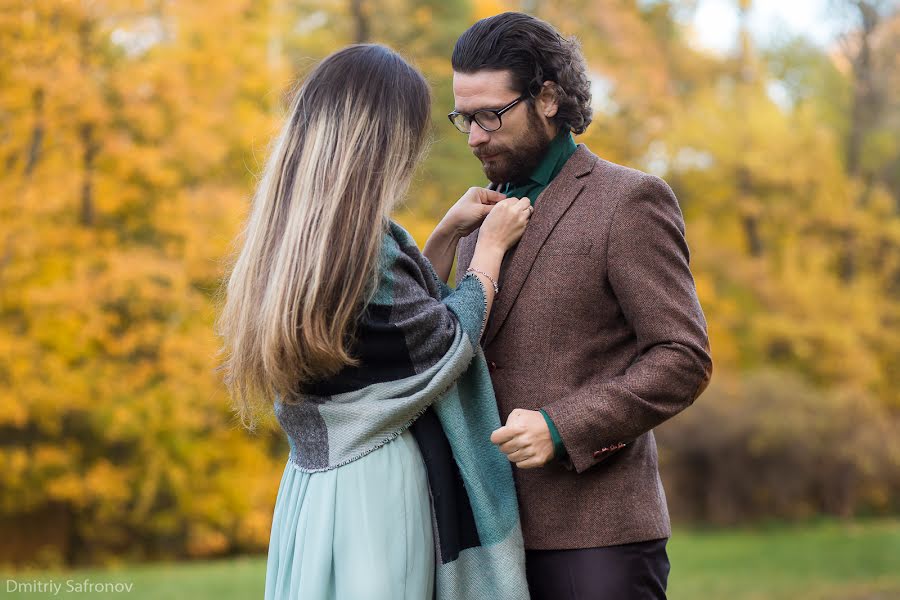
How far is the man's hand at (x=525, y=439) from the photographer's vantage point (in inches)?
92.2

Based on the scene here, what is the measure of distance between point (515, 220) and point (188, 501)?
10.7 metres

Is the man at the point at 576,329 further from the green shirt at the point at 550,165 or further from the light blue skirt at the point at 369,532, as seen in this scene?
the light blue skirt at the point at 369,532

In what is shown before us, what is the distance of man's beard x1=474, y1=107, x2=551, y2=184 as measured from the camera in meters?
2.74

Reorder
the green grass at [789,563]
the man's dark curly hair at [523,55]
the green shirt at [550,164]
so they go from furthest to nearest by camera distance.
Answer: the green grass at [789,563] < the green shirt at [550,164] < the man's dark curly hair at [523,55]

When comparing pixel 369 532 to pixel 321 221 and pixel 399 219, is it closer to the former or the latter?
pixel 321 221

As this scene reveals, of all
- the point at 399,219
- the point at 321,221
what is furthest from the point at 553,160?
the point at 399,219

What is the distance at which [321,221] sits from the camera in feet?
7.67

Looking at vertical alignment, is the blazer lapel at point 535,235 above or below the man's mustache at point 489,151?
below

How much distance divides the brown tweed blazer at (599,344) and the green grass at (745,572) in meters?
6.70

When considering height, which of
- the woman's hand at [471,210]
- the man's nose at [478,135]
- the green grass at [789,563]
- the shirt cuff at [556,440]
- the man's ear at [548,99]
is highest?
the man's ear at [548,99]

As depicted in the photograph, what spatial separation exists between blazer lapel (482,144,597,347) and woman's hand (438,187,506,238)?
0.18 metres

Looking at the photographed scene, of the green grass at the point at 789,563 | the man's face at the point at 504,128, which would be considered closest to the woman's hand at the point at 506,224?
the man's face at the point at 504,128

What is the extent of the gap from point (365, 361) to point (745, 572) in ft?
32.5

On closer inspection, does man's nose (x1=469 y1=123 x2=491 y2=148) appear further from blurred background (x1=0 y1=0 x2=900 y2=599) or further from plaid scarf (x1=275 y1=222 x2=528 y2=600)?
blurred background (x1=0 y1=0 x2=900 y2=599)
